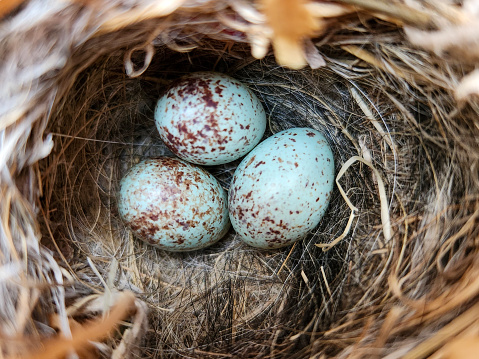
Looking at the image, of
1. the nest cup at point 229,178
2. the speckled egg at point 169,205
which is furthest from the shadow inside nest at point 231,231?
the speckled egg at point 169,205

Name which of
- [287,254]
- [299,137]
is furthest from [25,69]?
[287,254]

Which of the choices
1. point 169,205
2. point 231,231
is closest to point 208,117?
point 169,205

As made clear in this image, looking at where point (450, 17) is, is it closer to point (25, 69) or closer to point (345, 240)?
point (345, 240)

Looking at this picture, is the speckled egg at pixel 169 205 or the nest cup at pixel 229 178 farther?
the speckled egg at pixel 169 205

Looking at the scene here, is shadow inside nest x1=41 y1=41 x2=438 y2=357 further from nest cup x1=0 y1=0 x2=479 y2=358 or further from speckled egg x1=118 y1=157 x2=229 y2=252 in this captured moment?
speckled egg x1=118 y1=157 x2=229 y2=252

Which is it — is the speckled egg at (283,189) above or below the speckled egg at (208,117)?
below

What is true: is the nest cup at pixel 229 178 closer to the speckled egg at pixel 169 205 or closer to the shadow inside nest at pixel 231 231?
the shadow inside nest at pixel 231 231
